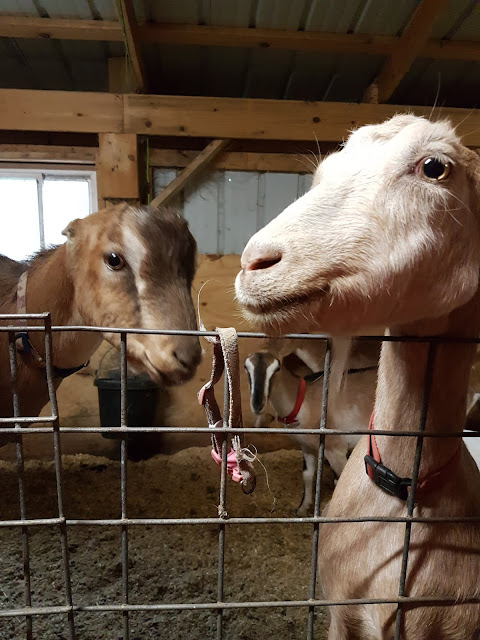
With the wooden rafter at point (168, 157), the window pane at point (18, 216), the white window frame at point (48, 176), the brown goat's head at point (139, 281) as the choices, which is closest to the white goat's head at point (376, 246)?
the brown goat's head at point (139, 281)

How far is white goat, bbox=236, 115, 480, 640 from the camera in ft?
2.61

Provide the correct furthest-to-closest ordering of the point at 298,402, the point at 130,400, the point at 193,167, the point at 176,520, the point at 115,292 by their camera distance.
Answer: the point at 193,167, the point at 130,400, the point at 298,402, the point at 115,292, the point at 176,520

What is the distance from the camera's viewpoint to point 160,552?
210 cm

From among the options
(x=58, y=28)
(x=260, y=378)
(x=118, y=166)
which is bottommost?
(x=260, y=378)

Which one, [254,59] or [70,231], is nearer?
[70,231]

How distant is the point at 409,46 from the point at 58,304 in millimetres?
2601

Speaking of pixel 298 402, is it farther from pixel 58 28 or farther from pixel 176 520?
pixel 58 28

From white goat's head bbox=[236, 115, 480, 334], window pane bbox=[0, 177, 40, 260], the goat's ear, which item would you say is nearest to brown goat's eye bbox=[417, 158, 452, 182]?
white goat's head bbox=[236, 115, 480, 334]

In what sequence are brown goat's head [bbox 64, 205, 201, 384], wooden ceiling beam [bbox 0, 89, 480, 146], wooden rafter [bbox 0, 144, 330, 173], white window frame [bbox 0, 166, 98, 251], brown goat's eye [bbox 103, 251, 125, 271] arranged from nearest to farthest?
brown goat's head [bbox 64, 205, 201, 384]
brown goat's eye [bbox 103, 251, 125, 271]
wooden ceiling beam [bbox 0, 89, 480, 146]
wooden rafter [bbox 0, 144, 330, 173]
white window frame [bbox 0, 166, 98, 251]

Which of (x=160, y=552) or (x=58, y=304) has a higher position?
(x=58, y=304)

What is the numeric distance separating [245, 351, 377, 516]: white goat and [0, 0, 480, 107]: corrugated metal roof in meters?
2.10

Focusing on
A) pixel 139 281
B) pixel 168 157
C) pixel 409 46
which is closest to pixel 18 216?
pixel 168 157

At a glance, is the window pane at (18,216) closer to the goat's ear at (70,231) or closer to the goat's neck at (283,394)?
the goat's ear at (70,231)

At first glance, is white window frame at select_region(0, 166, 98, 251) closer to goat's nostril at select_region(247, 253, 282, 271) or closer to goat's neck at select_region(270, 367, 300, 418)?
goat's neck at select_region(270, 367, 300, 418)
